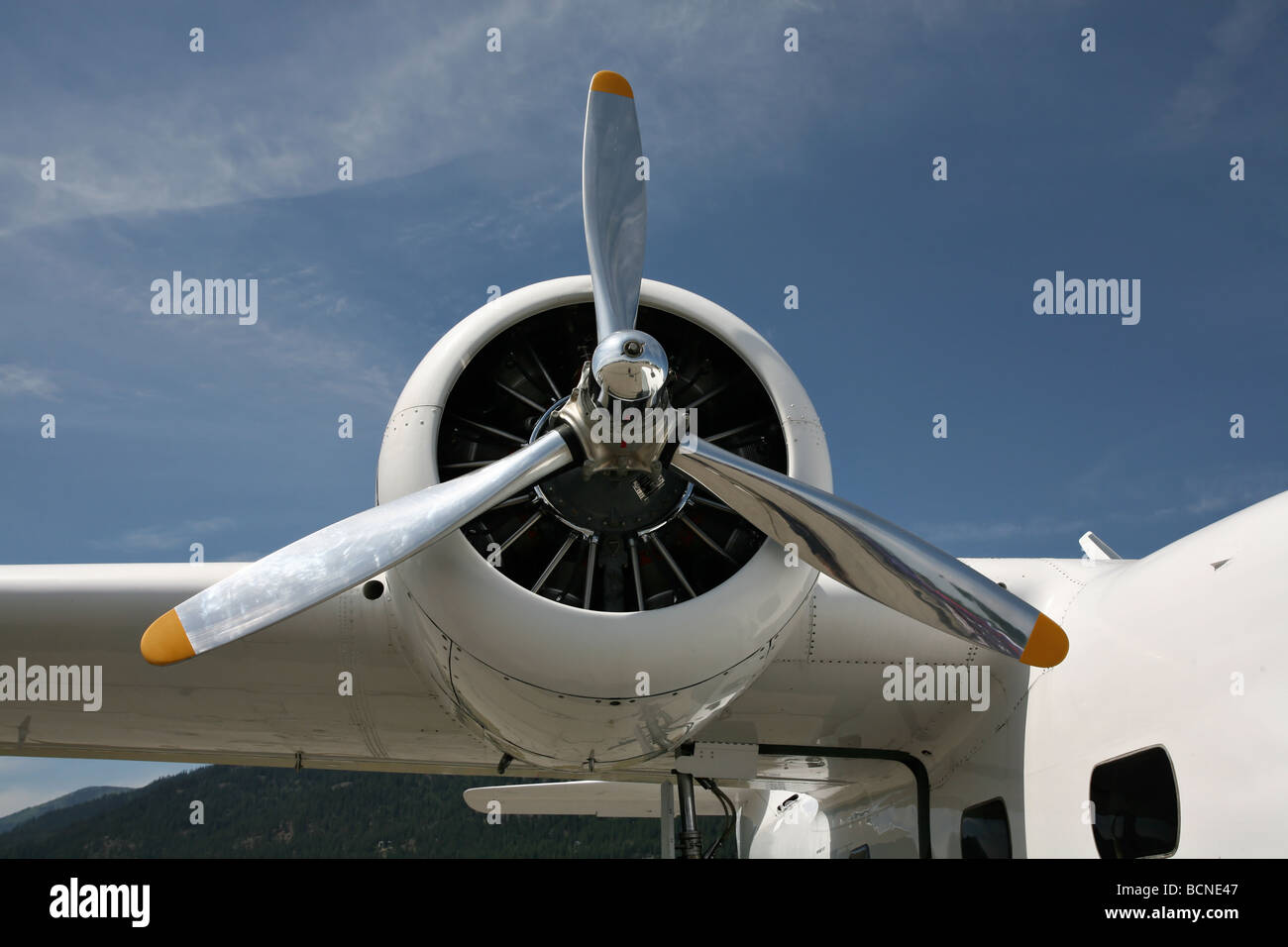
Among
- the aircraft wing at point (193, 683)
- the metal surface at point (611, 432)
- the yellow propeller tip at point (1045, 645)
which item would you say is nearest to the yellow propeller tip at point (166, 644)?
the aircraft wing at point (193, 683)

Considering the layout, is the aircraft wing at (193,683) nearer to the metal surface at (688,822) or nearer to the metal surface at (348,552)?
the metal surface at (348,552)

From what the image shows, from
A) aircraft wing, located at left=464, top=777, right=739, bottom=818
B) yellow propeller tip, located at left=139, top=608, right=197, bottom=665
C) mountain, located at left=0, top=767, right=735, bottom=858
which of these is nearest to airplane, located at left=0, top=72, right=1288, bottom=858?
yellow propeller tip, located at left=139, top=608, right=197, bottom=665

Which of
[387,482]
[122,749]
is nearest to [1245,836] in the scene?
[387,482]

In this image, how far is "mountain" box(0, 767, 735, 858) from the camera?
47469mm

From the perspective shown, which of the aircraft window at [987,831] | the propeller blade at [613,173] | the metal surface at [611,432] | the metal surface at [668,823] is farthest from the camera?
the metal surface at [668,823]

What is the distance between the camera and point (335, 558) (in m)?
4.10

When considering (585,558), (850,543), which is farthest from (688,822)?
(850,543)

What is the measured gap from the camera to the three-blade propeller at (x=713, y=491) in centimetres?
396

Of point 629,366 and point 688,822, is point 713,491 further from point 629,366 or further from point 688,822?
point 688,822

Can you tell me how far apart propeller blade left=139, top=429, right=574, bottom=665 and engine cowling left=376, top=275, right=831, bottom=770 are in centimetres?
36

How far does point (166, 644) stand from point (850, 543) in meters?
2.85

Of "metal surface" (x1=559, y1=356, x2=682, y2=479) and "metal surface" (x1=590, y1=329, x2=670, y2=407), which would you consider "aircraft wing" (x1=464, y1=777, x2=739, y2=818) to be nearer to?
"metal surface" (x1=559, y1=356, x2=682, y2=479)

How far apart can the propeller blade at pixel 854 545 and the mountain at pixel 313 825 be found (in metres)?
40.9
